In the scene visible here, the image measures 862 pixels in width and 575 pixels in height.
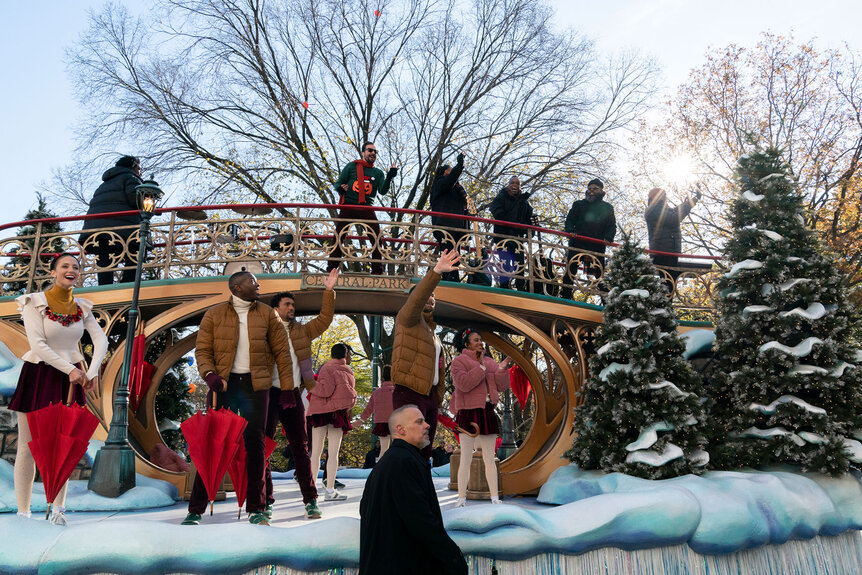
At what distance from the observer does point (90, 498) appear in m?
6.79

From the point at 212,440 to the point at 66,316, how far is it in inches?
61.5

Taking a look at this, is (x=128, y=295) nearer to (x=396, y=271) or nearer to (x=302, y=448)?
(x=396, y=271)

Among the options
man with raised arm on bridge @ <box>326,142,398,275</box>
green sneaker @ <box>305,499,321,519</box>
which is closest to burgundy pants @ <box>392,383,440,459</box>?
green sneaker @ <box>305,499,321,519</box>

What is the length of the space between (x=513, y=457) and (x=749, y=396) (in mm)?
3411

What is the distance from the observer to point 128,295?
27.3 feet

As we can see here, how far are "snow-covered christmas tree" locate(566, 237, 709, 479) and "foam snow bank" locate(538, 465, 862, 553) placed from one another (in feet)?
0.84

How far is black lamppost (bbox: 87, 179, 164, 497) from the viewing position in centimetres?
698

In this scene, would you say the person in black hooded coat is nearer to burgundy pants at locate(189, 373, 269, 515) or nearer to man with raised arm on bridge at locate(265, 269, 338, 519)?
burgundy pants at locate(189, 373, 269, 515)

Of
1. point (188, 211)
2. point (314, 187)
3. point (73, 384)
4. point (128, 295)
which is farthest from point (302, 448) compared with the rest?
point (314, 187)

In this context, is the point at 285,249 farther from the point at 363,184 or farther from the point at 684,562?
the point at 684,562

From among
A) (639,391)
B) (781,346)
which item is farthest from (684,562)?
(781,346)

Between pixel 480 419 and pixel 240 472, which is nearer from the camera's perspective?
pixel 240 472

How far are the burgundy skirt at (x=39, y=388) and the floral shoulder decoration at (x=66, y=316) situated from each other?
360 millimetres

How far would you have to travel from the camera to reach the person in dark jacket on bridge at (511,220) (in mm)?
9086
